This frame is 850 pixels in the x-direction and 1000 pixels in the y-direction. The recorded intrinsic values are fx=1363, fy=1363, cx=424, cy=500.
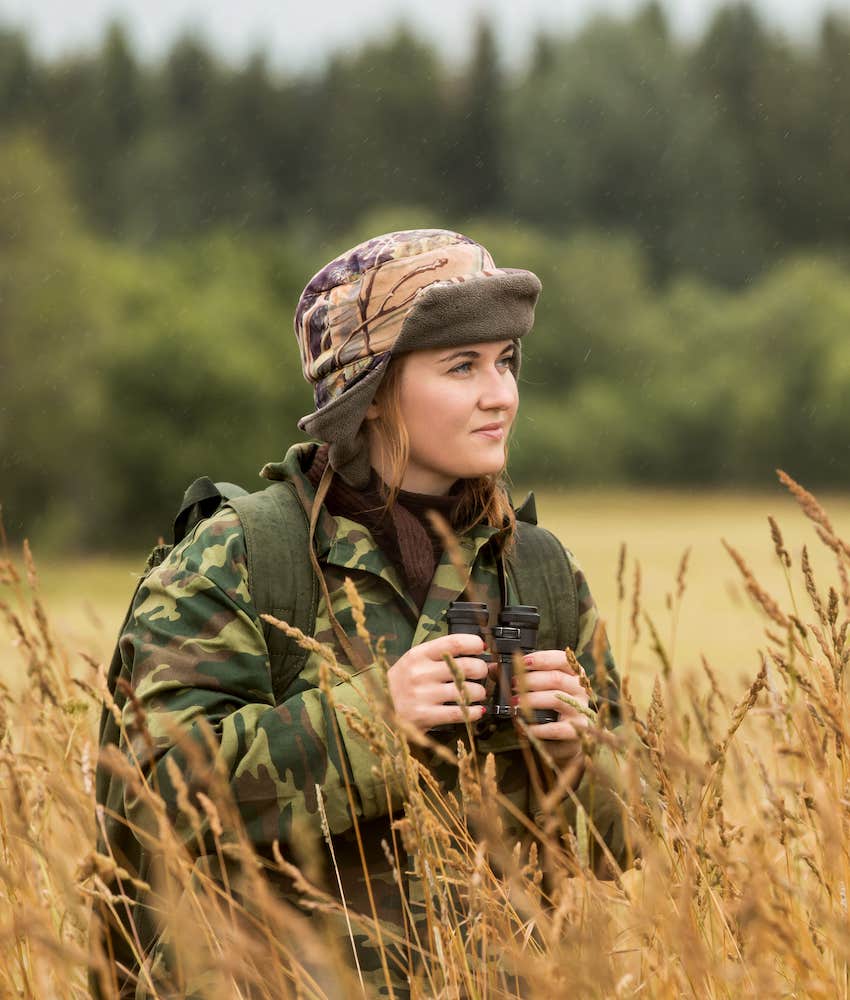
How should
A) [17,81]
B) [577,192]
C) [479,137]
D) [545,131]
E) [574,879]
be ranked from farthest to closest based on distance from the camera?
[479,137] < [577,192] < [545,131] < [17,81] < [574,879]

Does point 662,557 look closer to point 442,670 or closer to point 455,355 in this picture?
point 455,355

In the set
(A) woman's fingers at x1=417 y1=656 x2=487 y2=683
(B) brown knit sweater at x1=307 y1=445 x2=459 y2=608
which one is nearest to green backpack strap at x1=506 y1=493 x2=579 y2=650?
(B) brown knit sweater at x1=307 y1=445 x2=459 y2=608

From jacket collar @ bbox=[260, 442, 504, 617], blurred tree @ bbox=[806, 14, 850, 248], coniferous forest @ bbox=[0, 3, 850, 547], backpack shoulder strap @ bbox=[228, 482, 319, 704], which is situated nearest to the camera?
backpack shoulder strap @ bbox=[228, 482, 319, 704]

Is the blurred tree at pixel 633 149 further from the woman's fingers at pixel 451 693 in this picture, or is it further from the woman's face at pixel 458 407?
the woman's fingers at pixel 451 693

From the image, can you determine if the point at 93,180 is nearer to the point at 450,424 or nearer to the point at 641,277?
the point at 641,277

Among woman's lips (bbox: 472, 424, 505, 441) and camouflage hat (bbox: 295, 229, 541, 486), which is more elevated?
camouflage hat (bbox: 295, 229, 541, 486)

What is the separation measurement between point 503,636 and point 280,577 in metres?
0.41

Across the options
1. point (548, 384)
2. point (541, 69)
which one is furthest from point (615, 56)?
point (548, 384)

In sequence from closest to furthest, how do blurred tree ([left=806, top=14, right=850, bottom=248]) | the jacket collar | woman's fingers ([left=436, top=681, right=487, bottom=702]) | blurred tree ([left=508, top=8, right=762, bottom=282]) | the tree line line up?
1. woman's fingers ([left=436, top=681, right=487, bottom=702])
2. the jacket collar
3. the tree line
4. blurred tree ([left=508, top=8, right=762, bottom=282])
5. blurred tree ([left=806, top=14, right=850, bottom=248])

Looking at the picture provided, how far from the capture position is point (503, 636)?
2.29m

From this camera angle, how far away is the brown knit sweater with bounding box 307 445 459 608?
256 cm

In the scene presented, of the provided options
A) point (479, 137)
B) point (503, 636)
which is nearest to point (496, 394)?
point (503, 636)

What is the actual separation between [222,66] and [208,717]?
276ft

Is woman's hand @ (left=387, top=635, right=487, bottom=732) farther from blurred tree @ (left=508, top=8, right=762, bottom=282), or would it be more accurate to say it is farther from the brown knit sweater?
blurred tree @ (left=508, top=8, right=762, bottom=282)
